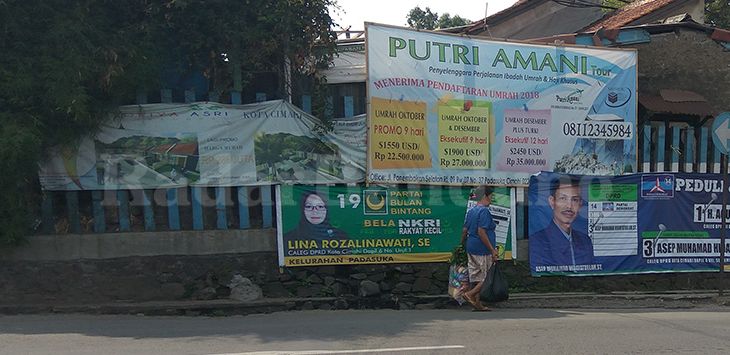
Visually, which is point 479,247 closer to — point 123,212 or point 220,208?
point 220,208

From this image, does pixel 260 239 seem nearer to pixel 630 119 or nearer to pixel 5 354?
pixel 5 354

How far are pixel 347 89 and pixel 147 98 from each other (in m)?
2.92

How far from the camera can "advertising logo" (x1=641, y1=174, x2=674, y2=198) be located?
9.87 m

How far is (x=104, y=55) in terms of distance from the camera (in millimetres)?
7965

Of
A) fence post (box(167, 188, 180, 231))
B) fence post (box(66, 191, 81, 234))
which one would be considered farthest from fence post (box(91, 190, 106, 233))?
fence post (box(167, 188, 180, 231))

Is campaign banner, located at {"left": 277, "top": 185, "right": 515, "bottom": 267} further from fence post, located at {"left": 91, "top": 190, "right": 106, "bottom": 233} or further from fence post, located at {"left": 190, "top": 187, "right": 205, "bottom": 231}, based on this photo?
fence post, located at {"left": 91, "top": 190, "right": 106, "bottom": 233}

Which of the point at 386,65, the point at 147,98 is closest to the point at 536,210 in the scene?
the point at 386,65

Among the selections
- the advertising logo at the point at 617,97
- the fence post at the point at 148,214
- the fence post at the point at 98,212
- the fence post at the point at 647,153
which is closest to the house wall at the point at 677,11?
the advertising logo at the point at 617,97

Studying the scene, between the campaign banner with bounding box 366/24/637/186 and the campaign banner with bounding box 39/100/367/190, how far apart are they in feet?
2.00

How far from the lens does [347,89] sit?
9656 mm

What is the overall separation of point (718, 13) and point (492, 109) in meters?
15.6

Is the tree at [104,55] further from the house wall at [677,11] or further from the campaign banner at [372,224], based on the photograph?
the house wall at [677,11]

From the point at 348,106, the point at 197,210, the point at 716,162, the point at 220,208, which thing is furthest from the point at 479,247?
the point at 716,162

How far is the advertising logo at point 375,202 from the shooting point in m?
9.02
